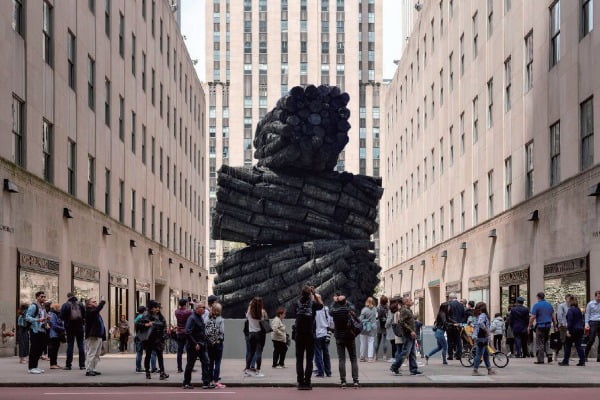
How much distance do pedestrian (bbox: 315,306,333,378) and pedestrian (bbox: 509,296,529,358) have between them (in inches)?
281

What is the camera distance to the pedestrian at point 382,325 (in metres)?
24.0

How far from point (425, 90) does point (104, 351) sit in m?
29.4

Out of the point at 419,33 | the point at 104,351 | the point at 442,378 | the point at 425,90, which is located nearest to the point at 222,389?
the point at 442,378

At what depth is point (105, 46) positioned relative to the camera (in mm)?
37500

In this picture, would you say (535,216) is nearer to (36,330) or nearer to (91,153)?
(91,153)

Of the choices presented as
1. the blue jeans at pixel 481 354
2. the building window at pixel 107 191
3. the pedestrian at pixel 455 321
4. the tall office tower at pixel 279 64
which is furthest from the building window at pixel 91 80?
the tall office tower at pixel 279 64

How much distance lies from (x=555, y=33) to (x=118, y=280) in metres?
19.8

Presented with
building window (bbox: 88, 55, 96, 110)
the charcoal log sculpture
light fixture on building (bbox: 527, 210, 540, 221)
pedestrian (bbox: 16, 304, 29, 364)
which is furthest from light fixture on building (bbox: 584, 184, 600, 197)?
building window (bbox: 88, 55, 96, 110)

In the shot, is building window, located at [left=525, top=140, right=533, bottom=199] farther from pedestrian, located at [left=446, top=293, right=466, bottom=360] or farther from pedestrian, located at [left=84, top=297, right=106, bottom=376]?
A: pedestrian, located at [left=84, top=297, right=106, bottom=376]

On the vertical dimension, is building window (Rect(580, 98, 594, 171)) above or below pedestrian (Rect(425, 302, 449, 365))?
above

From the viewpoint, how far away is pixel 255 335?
1934 centimetres

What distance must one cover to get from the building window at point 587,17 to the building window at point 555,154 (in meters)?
3.49

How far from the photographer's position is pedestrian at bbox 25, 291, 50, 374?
62.3 ft

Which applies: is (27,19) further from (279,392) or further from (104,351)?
(279,392)
